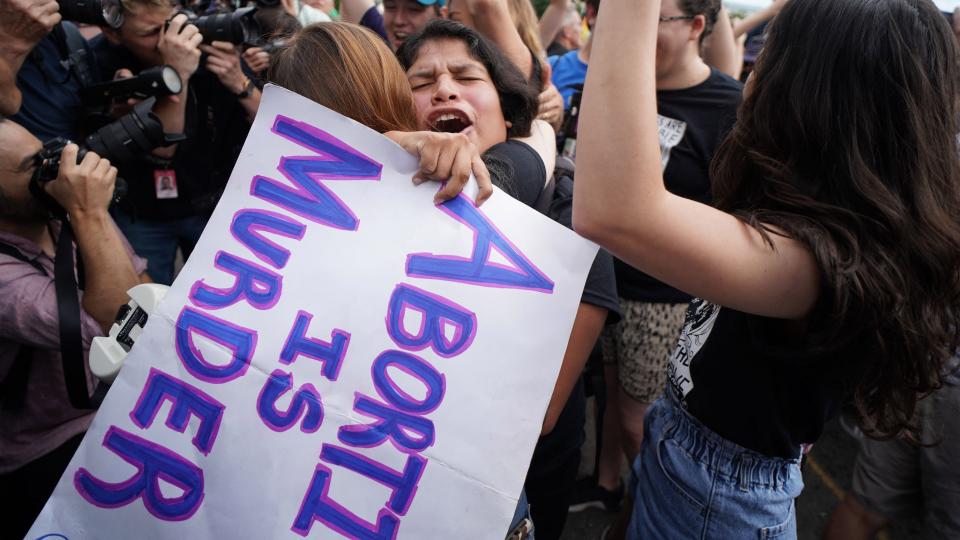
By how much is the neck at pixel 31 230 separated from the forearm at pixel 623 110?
4.55ft

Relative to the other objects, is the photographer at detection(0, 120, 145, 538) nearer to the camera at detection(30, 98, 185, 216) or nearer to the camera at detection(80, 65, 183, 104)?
the camera at detection(30, 98, 185, 216)

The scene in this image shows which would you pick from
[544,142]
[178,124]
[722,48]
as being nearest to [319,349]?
[544,142]

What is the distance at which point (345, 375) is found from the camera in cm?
89

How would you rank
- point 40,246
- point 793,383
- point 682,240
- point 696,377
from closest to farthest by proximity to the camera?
point 682,240 < point 793,383 < point 696,377 < point 40,246

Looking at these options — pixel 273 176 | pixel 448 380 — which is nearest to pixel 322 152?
pixel 273 176

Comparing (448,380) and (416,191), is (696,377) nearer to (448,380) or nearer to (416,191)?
(448,380)

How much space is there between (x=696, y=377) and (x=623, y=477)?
1.76 m

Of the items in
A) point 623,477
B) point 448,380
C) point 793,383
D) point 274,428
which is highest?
point 793,383

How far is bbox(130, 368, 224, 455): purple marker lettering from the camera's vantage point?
2.90ft

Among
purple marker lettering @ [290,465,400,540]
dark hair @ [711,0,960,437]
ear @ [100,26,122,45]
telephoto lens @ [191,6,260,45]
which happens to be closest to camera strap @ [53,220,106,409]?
purple marker lettering @ [290,465,400,540]

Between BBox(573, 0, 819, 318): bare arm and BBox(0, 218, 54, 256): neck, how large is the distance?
1.36 metres

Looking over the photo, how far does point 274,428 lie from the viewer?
34.4 inches

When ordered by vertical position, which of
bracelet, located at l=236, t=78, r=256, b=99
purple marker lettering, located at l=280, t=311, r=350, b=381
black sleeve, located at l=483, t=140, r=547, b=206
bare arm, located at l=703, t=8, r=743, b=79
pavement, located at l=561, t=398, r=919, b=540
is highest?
bare arm, located at l=703, t=8, r=743, b=79

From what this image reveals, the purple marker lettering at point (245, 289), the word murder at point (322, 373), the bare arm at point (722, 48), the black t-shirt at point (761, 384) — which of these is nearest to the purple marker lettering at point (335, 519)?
the word murder at point (322, 373)
